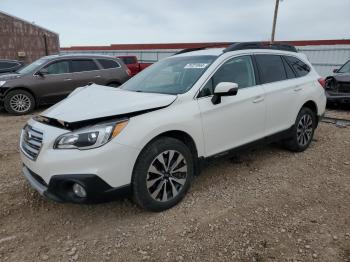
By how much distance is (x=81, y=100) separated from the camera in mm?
3357

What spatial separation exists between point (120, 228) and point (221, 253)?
102cm

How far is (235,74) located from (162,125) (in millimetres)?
1434

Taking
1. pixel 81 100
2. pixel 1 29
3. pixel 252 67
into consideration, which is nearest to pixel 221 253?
pixel 81 100

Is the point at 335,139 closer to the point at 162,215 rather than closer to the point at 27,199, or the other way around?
the point at 162,215

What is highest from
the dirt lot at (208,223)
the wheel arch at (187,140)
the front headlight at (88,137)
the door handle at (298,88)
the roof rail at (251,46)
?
the roof rail at (251,46)

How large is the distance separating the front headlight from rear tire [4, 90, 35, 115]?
21.9 feet

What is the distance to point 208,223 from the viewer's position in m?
3.08

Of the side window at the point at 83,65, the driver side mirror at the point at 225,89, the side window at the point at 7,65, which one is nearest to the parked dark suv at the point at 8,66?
the side window at the point at 7,65

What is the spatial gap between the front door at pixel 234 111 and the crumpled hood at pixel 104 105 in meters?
0.52

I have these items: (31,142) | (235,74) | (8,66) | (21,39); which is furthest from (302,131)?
(21,39)

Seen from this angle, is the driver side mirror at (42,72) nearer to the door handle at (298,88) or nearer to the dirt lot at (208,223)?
the dirt lot at (208,223)

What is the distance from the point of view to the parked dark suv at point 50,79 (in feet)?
27.7

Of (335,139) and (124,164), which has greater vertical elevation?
(124,164)

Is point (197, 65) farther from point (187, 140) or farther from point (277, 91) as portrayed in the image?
point (277, 91)
